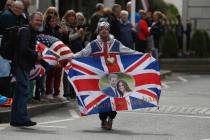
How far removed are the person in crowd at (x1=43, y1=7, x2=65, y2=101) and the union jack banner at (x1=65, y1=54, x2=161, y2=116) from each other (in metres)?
2.67

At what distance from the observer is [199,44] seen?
99.3 ft

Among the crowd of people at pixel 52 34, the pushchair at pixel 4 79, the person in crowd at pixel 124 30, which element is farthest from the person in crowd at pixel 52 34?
the person in crowd at pixel 124 30

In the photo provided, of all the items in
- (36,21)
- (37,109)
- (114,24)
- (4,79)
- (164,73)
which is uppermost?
(36,21)

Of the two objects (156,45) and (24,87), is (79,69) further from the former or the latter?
(156,45)

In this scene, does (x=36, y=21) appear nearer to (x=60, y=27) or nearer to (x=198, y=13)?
(x=60, y=27)

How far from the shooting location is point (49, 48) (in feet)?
46.5

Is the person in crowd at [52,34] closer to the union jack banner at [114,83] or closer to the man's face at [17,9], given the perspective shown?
the man's face at [17,9]

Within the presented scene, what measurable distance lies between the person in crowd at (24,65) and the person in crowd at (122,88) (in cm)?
136

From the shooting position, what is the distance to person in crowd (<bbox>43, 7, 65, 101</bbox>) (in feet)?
50.5

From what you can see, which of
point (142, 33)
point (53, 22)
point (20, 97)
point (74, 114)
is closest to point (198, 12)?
point (142, 33)

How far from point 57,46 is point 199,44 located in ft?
54.8

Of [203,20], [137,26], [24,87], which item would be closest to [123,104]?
[24,87]

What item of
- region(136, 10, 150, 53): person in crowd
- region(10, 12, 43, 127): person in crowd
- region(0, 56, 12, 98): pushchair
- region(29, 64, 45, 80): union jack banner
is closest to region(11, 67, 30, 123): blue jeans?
region(10, 12, 43, 127): person in crowd

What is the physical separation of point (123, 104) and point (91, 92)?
1.79 ft
